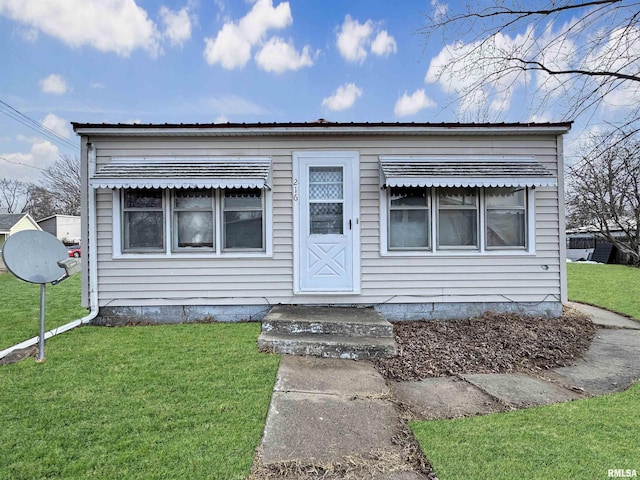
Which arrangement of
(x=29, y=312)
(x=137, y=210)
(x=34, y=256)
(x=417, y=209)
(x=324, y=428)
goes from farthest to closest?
(x=29, y=312)
(x=417, y=209)
(x=137, y=210)
(x=34, y=256)
(x=324, y=428)

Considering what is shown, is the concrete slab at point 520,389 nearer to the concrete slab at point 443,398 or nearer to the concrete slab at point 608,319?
the concrete slab at point 443,398

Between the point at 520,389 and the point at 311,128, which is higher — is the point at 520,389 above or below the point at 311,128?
below

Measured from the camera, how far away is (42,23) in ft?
43.5

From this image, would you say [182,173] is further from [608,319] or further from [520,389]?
[608,319]

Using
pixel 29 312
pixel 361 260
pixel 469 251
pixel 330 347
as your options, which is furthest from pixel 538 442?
pixel 29 312


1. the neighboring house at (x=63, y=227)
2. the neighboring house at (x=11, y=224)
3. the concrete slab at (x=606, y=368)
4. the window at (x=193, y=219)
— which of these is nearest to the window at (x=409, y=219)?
the concrete slab at (x=606, y=368)

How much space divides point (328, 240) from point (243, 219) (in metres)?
1.41

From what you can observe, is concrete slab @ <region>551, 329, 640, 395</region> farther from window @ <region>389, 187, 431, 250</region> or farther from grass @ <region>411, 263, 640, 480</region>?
window @ <region>389, 187, 431, 250</region>

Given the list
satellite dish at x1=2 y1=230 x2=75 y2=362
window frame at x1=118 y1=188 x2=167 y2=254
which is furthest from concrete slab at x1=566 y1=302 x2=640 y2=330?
satellite dish at x1=2 y1=230 x2=75 y2=362

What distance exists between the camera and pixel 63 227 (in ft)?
98.6

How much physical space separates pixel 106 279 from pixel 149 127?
2.48 meters

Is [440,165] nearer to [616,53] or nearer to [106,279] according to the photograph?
[616,53]

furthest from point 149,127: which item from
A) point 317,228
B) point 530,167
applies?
point 530,167

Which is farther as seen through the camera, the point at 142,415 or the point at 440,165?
the point at 440,165
